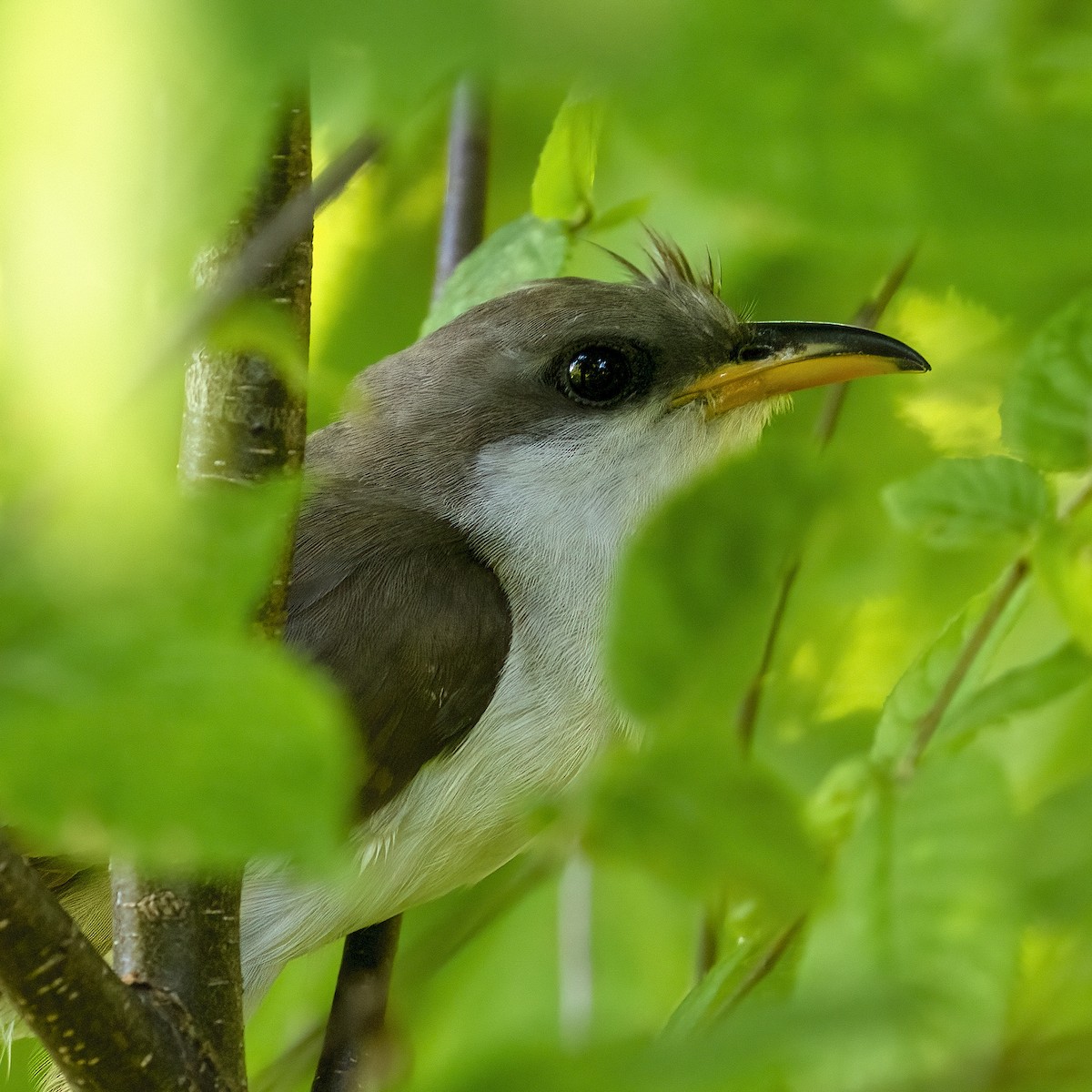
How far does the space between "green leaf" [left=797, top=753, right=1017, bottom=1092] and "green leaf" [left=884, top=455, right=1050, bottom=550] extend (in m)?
0.33

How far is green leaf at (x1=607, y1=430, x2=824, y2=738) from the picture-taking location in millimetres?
672

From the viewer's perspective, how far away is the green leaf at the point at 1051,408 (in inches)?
40.4

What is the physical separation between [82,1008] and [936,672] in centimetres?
73

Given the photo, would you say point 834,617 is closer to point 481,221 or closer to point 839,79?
point 481,221

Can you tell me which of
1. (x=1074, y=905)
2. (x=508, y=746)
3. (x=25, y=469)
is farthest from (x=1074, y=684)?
(x=508, y=746)

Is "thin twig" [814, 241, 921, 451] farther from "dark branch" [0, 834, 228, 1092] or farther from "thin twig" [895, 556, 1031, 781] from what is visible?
"dark branch" [0, 834, 228, 1092]

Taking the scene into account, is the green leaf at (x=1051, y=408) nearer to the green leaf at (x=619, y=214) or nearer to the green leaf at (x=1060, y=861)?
the green leaf at (x=1060, y=861)

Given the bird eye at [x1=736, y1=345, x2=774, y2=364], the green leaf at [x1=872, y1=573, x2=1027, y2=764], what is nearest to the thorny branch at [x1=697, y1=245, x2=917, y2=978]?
the green leaf at [x1=872, y1=573, x2=1027, y2=764]

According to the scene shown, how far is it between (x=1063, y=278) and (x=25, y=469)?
1148 mm

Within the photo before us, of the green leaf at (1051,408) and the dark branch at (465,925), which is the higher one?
the green leaf at (1051,408)

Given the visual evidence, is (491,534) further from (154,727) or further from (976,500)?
(154,727)

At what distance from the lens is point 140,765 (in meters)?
0.49

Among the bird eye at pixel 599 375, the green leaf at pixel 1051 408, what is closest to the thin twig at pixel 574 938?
the bird eye at pixel 599 375

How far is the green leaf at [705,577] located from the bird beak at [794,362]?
68.3 inches
